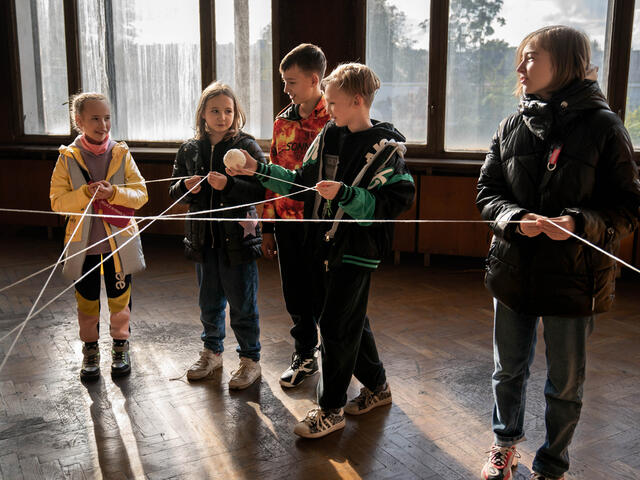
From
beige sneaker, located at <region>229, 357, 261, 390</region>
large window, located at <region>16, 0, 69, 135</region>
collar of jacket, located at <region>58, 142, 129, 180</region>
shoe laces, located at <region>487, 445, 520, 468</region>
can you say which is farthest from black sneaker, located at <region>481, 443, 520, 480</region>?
large window, located at <region>16, 0, 69, 135</region>

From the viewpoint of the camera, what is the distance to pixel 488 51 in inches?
220

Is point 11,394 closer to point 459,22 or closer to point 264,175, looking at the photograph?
point 264,175

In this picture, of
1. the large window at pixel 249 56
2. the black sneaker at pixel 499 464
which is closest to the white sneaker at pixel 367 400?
the black sneaker at pixel 499 464

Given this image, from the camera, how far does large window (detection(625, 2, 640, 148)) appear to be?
509 cm

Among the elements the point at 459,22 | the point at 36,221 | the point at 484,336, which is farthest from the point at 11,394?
the point at 459,22

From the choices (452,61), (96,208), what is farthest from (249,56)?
(96,208)

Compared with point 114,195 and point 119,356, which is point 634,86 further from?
point 119,356

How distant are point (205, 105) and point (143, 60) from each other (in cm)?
415

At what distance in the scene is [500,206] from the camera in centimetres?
207

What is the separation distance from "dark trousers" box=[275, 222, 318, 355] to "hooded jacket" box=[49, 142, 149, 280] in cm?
67

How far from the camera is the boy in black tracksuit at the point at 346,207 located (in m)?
2.33

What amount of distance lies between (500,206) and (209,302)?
154 centimetres

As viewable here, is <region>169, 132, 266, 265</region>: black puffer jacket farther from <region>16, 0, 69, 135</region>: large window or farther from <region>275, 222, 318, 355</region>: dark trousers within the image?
<region>16, 0, 69, 135</region>: large window

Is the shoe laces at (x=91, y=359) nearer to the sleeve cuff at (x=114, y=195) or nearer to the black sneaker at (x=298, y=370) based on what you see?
the sleeve cuff at (x=114, y=195)
